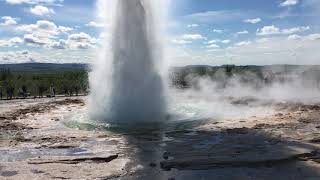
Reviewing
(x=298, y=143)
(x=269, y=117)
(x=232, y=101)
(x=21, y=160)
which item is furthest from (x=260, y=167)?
(x=232, y=101)

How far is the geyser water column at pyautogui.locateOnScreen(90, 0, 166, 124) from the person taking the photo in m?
18.7

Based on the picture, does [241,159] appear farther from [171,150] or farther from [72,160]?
[72,160]

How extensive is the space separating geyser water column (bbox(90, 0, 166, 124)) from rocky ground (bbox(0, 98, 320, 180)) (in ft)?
6.66

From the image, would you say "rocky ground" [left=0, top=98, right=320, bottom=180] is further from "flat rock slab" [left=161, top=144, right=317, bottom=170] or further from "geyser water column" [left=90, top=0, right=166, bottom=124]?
"geyser water column" [left=90, top=0, right=166, bottom=124]

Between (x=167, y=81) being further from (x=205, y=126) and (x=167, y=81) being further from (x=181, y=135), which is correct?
(x=181, y=135)

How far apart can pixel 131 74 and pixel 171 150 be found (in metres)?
7.62

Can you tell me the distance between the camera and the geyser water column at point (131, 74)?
18719 mm

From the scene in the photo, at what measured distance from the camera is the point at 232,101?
26.3 metres

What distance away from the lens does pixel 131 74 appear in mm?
19438

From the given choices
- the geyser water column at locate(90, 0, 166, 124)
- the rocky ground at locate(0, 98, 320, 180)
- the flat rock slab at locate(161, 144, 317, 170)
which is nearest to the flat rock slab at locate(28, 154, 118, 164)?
the rocky ground at locate(0, 98, 320, 180)

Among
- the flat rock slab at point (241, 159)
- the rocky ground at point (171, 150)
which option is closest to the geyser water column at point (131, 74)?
the rocky ground at point (171, 150)

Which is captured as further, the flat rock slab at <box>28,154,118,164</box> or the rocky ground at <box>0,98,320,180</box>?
the flat rock slab at <box>28,154,118,164</box>

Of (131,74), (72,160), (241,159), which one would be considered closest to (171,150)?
(241,159)

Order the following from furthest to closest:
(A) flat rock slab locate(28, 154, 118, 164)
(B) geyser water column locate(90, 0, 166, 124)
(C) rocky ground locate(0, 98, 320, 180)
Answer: (B) geyser water column locate(90, 0, 166, 124) → (A) flat rock slab locate(28, 154, 118, 164) → (C) rocky ground locate(0, 98, 320, 180)
